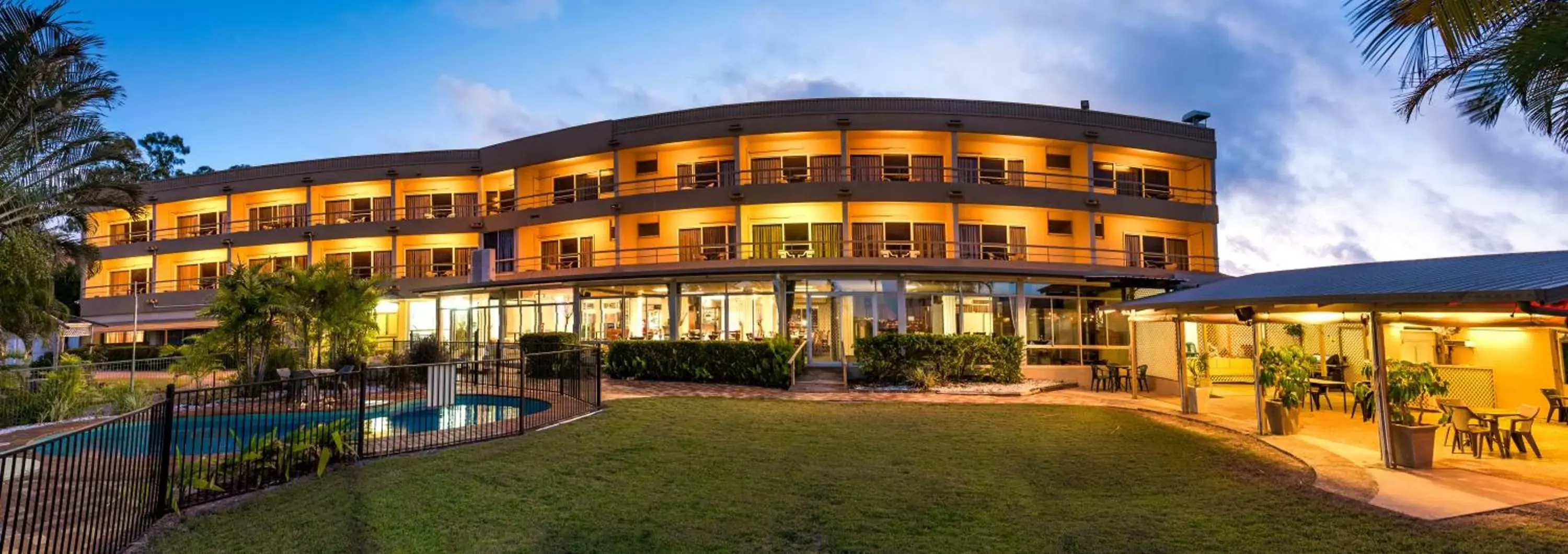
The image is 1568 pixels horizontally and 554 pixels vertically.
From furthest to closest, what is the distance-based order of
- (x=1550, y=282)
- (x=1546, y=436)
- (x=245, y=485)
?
(x=1546, y=436) < (x=245, y=485) < (x=1550, y=282)

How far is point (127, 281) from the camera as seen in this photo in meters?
37.8

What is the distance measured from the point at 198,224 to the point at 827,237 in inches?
1304

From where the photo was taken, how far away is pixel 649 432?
11.1m

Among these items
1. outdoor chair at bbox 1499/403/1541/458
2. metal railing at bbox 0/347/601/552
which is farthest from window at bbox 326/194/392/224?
outdoor chair at bbox 1499/403/1541/458

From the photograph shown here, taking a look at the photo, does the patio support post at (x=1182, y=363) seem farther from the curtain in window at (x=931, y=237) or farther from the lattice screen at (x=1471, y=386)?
the curtain in window at (x=931, y=237)

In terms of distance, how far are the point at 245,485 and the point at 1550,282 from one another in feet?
44.5

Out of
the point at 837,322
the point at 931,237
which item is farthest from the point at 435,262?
the point at 931,237

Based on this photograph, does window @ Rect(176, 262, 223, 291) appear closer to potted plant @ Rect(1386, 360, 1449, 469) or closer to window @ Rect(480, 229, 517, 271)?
window @ Rect(480, 229, 517, 271)

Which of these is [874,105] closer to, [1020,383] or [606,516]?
[1020,383]

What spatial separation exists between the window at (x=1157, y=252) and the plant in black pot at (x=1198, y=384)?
7343 mm

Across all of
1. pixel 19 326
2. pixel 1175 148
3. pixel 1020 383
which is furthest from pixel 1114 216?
pixel 19 326

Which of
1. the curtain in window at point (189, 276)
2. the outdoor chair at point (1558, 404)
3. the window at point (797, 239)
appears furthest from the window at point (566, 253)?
the outdoor chair at point (1558, 404)

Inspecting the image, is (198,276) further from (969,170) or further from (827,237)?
(969,170)

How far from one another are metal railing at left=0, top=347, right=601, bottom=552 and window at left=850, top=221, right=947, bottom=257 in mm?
13353
